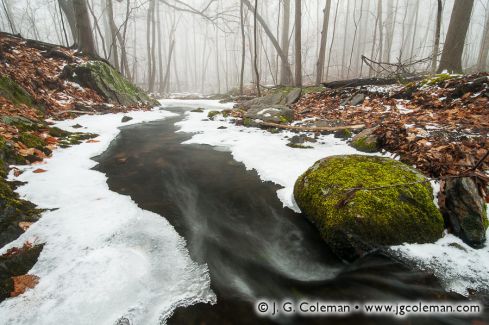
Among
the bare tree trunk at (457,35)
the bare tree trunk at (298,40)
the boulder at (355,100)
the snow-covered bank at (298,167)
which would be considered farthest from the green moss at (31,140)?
the bare tree trunk at (457,35)

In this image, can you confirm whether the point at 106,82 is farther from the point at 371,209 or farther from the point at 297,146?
the point at 371,209

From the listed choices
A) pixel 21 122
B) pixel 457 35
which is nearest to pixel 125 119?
pixel 21 122

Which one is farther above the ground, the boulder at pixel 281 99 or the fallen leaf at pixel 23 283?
the boulder at pixel 281 99

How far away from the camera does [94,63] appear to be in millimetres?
9656

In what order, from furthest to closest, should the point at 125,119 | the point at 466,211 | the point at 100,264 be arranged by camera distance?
1. the point at 125,119
2. the point at 466,211
3. the point at 100,264

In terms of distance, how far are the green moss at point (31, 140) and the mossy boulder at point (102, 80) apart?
5440 millimetres

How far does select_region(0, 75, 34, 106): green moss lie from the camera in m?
5.67

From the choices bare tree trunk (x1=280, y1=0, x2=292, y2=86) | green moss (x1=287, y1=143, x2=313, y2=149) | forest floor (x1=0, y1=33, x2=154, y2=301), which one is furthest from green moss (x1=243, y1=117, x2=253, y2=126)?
bare tree trunk (x1=280, y1=0, x2=292, y2=86)

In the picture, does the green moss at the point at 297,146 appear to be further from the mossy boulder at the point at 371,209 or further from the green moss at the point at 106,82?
the green moss at the point at 106,82

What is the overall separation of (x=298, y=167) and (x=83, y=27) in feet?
36.4

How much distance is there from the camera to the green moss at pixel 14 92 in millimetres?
5668

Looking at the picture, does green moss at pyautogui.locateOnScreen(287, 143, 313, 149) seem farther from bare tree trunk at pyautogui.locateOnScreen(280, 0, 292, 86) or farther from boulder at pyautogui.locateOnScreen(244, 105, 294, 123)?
bare tree trunk at pyautogui.locateOnScreen(280, 0, 292, 86)

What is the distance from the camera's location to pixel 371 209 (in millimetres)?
2414
